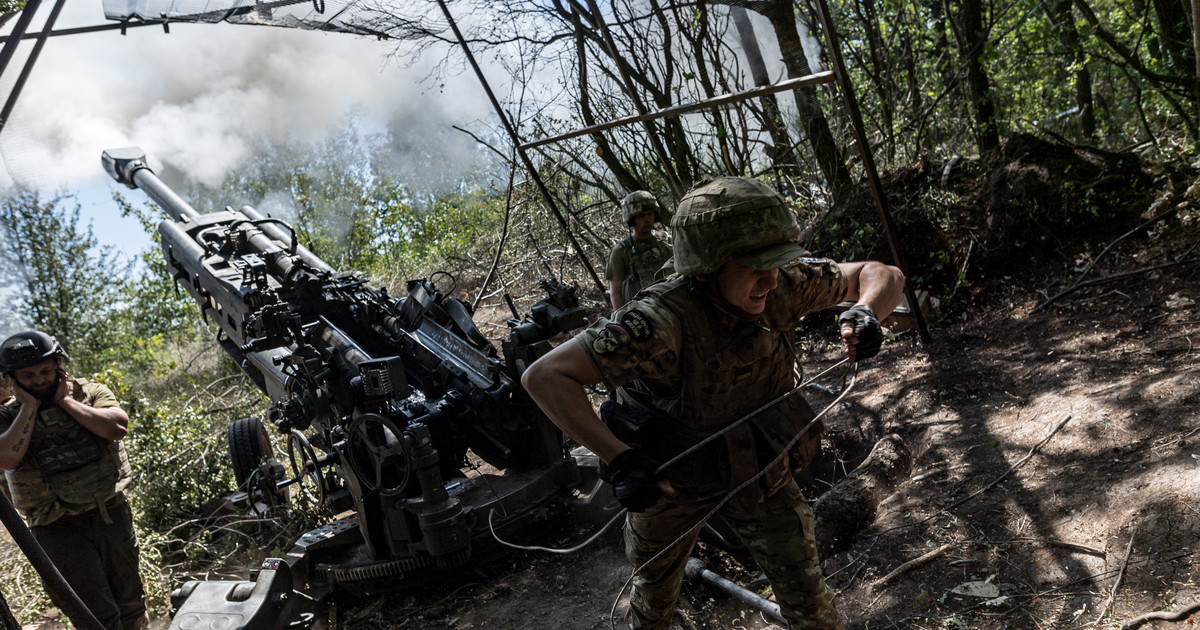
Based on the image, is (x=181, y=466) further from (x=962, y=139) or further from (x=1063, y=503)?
(x=962, y=139)

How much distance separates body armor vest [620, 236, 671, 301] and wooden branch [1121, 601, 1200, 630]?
3554 millimetres

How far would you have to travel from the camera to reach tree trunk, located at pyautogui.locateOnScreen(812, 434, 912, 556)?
4.09 meters

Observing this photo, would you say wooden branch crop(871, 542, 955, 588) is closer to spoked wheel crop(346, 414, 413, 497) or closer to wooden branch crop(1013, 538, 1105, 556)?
wooden branch crop(1013, 538, 1105, 556)

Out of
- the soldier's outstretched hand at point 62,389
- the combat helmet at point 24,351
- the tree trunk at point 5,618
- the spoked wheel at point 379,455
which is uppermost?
the combat helmet at point 24,351

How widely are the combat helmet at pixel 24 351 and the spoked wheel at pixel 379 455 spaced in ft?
5.20

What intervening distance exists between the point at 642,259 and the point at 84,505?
373cm

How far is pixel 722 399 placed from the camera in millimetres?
2734

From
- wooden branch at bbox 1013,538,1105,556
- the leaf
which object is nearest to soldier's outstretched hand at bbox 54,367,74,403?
the leaf

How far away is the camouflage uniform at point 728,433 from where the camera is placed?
2654mm

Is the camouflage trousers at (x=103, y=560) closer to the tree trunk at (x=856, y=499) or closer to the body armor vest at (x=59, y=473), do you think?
the body armor vest at (x=59, y=473)

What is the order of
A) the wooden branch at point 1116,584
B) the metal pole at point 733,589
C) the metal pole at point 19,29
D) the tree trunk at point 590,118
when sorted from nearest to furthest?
the metal pole at point 19,29 → the wooden branch at point 1116,584 → the metal pole at point 733,589 → the tree trunk at point 590,118

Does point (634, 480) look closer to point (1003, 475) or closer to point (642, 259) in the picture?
point (1003, 475)

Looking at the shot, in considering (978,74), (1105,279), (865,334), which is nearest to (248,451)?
(865,334)

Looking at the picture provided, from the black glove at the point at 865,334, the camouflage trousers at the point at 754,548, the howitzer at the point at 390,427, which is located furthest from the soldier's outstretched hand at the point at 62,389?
the black glove at the point at 865,334
